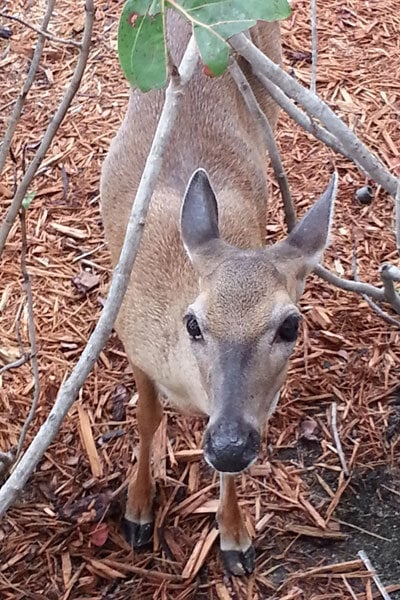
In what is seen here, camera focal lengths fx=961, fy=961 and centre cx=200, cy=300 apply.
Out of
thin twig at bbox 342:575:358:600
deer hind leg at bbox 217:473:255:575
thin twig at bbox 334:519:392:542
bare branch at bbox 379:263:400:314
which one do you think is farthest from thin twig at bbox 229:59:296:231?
thin twig at bbox 342:575:358:600

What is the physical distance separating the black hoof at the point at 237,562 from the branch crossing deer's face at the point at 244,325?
91cm

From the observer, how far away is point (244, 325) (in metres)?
2.63

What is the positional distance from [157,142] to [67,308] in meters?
2.42

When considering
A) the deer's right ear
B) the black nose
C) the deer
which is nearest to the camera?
the black nose

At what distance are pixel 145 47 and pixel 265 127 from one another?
1.37 m

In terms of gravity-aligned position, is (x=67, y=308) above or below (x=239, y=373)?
below

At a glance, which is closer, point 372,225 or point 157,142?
point 157,142

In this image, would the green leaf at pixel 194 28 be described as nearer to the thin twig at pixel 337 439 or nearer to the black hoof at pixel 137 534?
the black hoof at pixel 137 534

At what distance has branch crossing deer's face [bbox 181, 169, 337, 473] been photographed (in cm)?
251

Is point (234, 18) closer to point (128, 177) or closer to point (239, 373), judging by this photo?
point (239, 373)

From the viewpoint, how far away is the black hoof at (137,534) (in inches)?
142

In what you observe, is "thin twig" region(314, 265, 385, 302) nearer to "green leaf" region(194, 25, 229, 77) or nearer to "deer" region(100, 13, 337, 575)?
"deer" region(100, 13, 337, 575)

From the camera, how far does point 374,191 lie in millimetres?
4945

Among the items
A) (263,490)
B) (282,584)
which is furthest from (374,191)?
(282,584)
